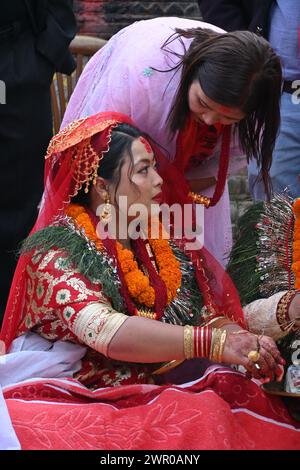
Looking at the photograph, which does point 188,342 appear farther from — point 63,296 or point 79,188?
point 79,188

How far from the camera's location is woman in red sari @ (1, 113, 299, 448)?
2.71 meters

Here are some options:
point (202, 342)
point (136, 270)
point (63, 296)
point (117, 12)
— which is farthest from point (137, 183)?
point (117, 12)

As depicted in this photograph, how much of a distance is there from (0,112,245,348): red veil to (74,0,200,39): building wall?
3083 mm

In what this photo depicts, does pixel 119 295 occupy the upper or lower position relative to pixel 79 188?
lower

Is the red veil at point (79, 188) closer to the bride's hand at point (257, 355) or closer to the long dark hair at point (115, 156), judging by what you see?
the long dark hair at point (115, 156)

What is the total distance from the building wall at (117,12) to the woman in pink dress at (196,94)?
2.65 meters

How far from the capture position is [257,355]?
8.68 ft

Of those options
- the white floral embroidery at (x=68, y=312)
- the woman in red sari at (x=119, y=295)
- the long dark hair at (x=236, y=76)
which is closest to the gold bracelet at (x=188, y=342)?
the woman in red sari at (x=119, y=295)

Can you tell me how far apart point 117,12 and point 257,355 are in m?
3.77

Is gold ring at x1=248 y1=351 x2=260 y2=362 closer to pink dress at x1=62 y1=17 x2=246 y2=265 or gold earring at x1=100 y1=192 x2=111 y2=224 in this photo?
gold earring at x1=100 y1=192 x2=111 y2=224

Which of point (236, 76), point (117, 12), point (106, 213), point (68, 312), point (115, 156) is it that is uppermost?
point (236, 76)

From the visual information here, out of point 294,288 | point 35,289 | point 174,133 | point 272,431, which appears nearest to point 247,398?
point 272,431

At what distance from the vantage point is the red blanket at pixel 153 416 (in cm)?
250

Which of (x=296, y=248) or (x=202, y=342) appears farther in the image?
(x=296, y=248)
